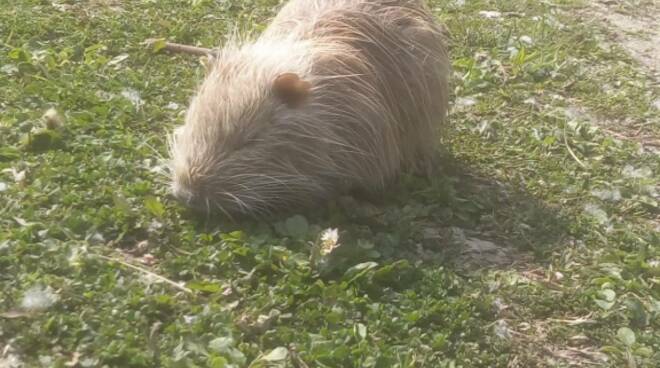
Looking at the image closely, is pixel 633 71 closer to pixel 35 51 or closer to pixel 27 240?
pixel 35 51

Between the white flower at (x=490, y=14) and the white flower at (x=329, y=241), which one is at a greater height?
the white flower at (x=329, y=241)

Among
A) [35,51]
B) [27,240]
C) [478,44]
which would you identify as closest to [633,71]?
[478,44]

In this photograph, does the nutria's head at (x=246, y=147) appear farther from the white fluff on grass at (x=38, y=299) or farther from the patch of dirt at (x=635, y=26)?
the patch of dirt at (x=635, y=26)

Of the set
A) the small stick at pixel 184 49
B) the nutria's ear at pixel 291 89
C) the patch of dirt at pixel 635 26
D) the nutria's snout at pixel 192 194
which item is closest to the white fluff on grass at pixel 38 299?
the nutria's snout at pixel 192 194

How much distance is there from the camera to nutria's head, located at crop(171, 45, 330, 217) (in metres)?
3.75

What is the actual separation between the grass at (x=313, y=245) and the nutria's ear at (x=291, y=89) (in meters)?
0.49

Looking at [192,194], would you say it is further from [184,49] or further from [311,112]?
[184,49]

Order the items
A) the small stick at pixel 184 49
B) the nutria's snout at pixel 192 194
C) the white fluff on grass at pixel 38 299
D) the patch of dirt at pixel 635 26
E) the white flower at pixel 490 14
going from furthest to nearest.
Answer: the white flower at pixel 490 14 < the patch of dirt at pixel 635 26 < the small stick at pixel 184 49 < the nutria's snout at pixel 192 194 < the white fluff on grass at pixel 38 299

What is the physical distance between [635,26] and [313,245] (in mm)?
4174

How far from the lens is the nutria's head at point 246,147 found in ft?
12.3

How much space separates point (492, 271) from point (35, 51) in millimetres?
2878

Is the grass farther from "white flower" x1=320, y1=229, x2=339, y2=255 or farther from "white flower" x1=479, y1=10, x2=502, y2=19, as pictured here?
"white flower" x1=479, y1=10, x2=502, y2=19

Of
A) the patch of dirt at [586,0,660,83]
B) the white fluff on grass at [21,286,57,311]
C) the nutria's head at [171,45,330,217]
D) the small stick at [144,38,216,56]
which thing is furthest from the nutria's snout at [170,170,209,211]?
the patch of dirt at [586,0,660,83]

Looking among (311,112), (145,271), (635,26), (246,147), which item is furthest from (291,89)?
(635,26)
